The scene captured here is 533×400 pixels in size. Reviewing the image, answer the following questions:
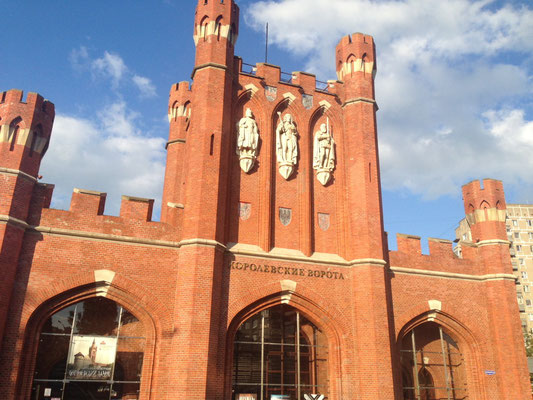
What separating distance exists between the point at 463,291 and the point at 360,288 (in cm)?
551

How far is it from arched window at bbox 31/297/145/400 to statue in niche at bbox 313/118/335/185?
360 inches

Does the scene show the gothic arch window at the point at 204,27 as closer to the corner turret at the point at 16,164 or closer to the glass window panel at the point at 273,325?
the corner turret at the point at 16,164

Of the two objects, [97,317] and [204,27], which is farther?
[204,27]

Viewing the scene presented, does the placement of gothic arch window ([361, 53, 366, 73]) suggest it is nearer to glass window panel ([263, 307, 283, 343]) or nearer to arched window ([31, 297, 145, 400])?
glass window panel ([263, 307, 283, 343])

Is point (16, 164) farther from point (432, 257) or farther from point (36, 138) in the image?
point (432, 257)

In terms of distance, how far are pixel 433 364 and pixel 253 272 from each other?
29.5 ft

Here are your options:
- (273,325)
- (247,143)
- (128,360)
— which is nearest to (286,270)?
(273,325)

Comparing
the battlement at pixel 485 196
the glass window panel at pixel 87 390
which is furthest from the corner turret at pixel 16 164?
the battlement at pixel 485 196

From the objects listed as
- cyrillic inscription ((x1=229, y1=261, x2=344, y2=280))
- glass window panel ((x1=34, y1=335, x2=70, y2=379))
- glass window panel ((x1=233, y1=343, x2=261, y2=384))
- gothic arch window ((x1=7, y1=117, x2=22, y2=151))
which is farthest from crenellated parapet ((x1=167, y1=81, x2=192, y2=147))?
glass window panel ((x1=34, y1=335, x2=70, y2=379))

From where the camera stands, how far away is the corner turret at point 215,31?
20.0m

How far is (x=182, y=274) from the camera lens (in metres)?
16.8

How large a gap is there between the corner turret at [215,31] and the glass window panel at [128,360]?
10.6m

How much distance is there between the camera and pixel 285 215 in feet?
64.7

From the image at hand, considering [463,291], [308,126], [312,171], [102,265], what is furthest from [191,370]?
[463,291]
